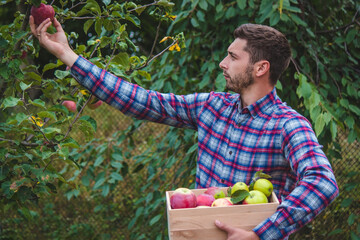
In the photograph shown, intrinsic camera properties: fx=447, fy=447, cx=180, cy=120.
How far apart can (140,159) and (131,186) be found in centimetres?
140

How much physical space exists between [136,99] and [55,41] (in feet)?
1.19

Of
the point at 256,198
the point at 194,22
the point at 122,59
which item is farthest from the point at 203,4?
the point at 256,198

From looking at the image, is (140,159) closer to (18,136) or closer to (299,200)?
(18,136)

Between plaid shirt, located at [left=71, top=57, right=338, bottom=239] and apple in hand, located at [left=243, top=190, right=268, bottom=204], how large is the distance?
0.21ft

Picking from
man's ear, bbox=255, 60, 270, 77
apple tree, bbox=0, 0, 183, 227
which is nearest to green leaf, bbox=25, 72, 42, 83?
apple tree, bbox=0, 0, 183, 227

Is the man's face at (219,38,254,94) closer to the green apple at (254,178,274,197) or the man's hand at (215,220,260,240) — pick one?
the green apple at (254,178,274,197)

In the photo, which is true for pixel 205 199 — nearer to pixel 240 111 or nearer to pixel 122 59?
pixel 240 111

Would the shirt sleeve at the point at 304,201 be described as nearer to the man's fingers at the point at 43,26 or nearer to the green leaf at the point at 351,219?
the man's fingers at the point at 43,26

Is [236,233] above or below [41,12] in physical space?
below

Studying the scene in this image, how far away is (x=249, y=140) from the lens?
60.8 inches

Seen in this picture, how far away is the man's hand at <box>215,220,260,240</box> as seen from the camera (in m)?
1.22

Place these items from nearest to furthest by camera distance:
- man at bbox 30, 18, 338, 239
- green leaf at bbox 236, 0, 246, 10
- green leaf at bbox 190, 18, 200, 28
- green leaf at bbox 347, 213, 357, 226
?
man at bbox 30, 18, 338, 239, green leaf at bbox 236, 0, 246, 10, green leaf at bbox 190, 18, 200, 28, green leaf at bbox 347, 213, 357, 226

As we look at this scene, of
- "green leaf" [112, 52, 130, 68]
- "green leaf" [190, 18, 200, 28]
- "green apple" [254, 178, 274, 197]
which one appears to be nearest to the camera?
"green apple" [254, 178, 274, 197]

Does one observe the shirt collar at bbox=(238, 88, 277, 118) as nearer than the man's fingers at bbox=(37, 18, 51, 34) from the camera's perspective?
No
